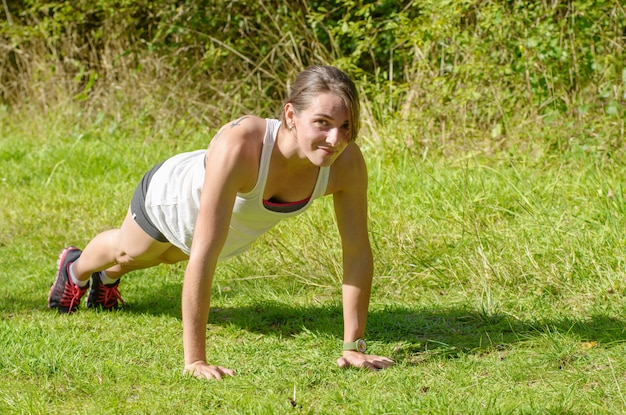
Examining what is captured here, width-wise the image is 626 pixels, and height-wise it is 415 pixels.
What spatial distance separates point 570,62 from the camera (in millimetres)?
6191

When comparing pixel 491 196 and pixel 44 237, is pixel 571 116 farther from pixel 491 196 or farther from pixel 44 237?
pixel 44 237

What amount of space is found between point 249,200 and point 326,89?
1.90 ft

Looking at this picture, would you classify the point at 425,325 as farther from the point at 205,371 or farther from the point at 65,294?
the point at 65,294

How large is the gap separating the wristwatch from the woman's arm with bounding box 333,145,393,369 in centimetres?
2

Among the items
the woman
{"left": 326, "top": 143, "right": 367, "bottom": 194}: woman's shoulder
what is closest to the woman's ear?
the woman

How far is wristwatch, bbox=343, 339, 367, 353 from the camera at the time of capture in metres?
3.34

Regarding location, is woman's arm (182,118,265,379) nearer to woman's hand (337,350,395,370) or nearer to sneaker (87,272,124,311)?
woman's hand (337,350,395,370)

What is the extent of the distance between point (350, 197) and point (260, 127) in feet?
1.58

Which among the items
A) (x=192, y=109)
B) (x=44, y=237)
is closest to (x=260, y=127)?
(x=44, y=237)

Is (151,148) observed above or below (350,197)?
below

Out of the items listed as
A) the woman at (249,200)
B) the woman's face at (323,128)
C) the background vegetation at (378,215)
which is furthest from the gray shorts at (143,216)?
the woman's face at (323,128)

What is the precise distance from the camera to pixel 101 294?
4.19 metres

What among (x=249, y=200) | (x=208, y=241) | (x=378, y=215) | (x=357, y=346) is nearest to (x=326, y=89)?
(x=249, y=200)

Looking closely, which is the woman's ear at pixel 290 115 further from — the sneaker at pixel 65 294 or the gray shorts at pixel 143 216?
the sneaker at pixel 65 294
